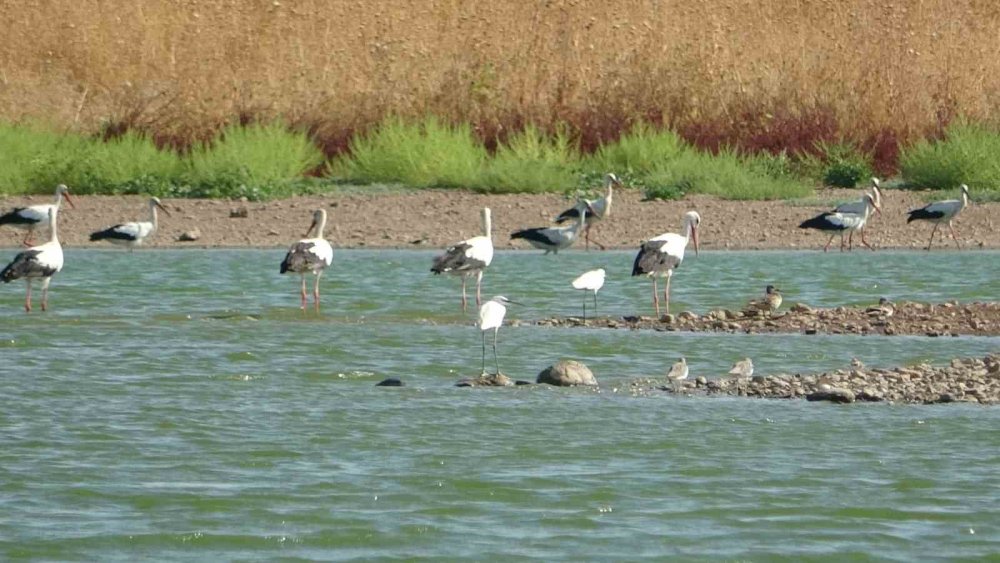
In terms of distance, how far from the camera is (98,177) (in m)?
21.1

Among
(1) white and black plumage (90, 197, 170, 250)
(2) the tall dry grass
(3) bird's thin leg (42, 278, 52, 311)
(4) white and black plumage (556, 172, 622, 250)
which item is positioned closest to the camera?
(3) bird's thin leg (42, 278, 52, 311)

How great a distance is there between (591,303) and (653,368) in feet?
12.2

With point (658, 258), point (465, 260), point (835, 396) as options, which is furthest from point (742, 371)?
point (465, 260)

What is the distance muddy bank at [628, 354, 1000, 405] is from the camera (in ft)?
33.0

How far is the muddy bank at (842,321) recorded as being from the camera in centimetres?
1323

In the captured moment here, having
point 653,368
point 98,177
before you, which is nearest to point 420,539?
point 653,368

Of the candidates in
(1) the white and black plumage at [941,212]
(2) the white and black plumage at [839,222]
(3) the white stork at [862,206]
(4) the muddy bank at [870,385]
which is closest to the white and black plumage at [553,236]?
(2) the white and black plumage at [839,222]

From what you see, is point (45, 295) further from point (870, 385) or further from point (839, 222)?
point (839, 222)

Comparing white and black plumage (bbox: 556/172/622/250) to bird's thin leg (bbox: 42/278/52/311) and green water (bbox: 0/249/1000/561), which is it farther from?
bird's thin leg (bbox: 42/278/52/311)

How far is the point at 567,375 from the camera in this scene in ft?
34.9

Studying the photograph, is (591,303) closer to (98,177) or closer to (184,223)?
(184,223)

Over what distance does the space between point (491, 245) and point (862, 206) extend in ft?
15.4

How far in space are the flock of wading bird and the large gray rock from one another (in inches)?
18.4

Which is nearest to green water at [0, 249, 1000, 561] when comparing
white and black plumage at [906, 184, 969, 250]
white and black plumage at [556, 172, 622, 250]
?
white and black plumage at [556, 172, 622, 250]
